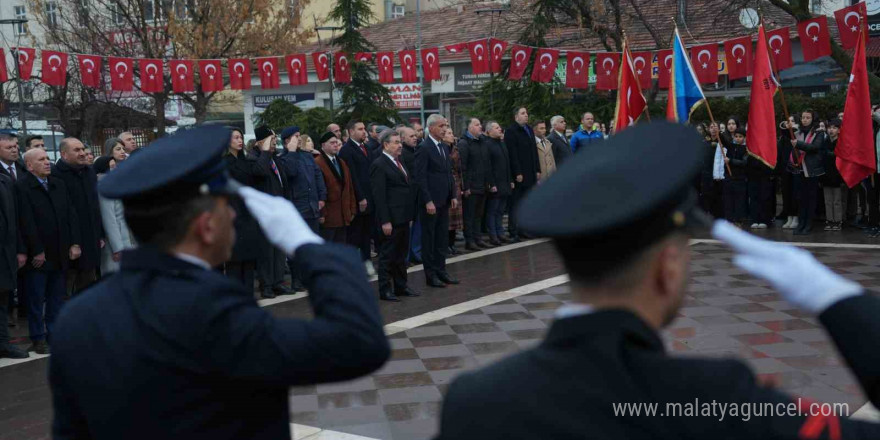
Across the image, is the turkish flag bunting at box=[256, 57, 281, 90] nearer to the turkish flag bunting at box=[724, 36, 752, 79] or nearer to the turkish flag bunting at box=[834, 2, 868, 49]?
the turkish flag bunting at box=[724, 36, 752, 79]

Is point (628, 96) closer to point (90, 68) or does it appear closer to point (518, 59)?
point (518, 59)

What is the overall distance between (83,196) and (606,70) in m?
11.4

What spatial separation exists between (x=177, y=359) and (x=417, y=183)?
28.1ft

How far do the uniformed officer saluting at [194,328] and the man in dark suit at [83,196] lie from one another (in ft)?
21.5

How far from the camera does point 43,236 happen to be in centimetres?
796

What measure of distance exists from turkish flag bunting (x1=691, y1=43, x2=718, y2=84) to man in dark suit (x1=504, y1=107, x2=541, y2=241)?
4.09 m

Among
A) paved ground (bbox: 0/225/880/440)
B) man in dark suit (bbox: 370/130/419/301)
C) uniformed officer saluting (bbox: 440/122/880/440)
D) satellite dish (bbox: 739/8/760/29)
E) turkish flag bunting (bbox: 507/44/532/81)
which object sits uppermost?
satellite dish (bbox: 739/8/760/29)

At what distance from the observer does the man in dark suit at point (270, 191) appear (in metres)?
9.98

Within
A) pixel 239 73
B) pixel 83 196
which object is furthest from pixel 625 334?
pixel 239 73

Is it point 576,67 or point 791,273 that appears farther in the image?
point 576,67

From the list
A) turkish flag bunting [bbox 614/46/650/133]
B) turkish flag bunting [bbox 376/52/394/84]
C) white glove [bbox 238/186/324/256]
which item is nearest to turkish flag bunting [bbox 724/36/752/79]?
turkish flag bunting [bbox 614/46/650/133]

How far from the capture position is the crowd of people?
798cm

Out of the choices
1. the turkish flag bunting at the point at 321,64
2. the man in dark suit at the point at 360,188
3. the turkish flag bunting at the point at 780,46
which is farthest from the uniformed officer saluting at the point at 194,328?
the turkish flag bunting at the point at 321,64

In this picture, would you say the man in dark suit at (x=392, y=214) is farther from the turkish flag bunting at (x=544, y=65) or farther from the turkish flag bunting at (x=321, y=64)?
the turkish flag bunting at (x=321, y=64)
